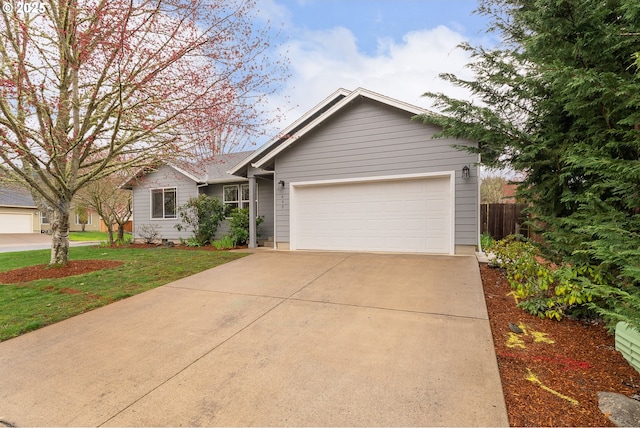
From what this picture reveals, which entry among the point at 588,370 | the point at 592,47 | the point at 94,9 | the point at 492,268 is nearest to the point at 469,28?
the point at 592,47

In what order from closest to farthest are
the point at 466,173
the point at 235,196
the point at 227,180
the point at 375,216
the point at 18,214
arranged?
the point at 466,173, the point at 375,216, the point at 227,180, the point at 235,196, the point at 18,214

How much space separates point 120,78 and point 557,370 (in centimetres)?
797

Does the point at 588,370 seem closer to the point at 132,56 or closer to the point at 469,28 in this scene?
the point at 469,28

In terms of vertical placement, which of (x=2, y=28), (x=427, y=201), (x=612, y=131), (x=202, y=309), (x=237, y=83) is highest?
(x=2, y=28)

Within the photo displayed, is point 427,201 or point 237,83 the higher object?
point 237,83

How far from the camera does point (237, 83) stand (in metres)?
6.67

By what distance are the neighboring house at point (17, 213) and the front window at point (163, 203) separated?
19.6 metres

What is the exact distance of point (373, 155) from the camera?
869cm

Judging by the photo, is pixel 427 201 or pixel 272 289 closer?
pixel 272 289

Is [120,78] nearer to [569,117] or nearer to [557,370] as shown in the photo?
[569,117]

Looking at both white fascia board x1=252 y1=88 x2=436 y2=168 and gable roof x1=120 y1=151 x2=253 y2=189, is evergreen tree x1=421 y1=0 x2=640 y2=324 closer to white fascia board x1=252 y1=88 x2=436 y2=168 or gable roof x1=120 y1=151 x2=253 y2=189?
white fascia board x1=252 y1=88 x2=436 y2=168

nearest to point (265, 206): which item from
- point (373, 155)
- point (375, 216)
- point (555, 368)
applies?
point (375, 216)

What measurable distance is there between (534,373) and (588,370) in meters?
0.49

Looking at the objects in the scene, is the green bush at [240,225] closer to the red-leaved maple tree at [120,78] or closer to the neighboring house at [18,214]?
the red-leaved maple tree at [120,78]
